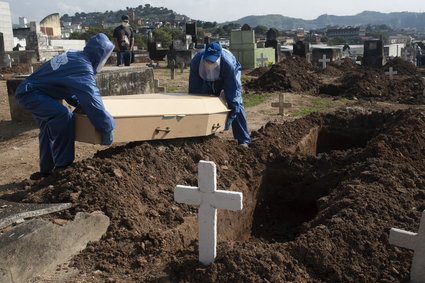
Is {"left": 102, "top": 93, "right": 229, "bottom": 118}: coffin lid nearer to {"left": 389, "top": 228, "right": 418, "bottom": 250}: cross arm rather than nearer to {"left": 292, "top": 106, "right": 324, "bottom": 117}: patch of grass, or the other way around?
{"left": 389, "top": 228, "right": 418, "bottom": 250}: cross arm

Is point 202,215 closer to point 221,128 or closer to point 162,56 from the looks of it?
point 221,128

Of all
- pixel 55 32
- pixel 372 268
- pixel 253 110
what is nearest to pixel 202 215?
pixel 372 268

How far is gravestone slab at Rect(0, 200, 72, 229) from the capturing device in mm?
3449

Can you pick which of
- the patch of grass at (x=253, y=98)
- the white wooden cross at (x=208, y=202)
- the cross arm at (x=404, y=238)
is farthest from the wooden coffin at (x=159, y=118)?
the patch of grass at (x=253, y=98)

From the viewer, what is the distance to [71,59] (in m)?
4.60

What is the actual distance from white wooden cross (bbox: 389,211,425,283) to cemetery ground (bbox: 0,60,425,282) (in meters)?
0.17

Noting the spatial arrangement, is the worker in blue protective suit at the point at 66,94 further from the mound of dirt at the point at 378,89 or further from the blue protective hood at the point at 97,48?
the mound of dirt at the point at 378,89

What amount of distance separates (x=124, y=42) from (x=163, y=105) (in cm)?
716

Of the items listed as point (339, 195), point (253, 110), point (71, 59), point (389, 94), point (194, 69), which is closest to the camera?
point (339, 195)

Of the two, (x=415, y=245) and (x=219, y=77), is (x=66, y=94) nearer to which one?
(x=219, y=77)

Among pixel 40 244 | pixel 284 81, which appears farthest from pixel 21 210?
pixel 284 81

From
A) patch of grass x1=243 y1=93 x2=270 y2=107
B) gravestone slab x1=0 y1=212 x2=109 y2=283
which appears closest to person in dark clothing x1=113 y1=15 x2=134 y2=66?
patch of grass x1=243 y1=93 x2=270 y2=107

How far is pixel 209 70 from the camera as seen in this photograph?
5871 millimetres

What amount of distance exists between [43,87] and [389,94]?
11.3m
